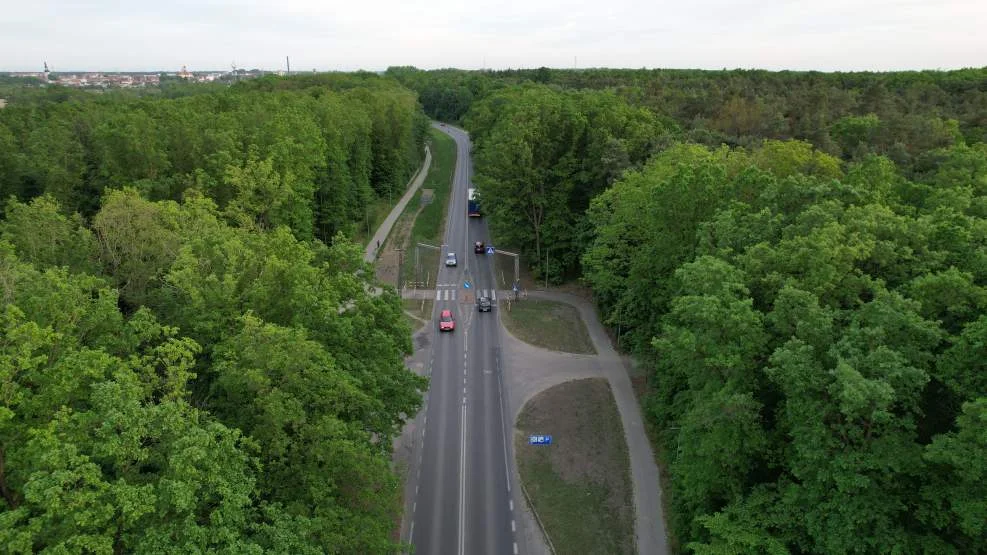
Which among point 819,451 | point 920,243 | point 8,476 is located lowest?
point 819,451

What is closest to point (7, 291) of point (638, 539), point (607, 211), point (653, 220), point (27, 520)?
point (27, 520)

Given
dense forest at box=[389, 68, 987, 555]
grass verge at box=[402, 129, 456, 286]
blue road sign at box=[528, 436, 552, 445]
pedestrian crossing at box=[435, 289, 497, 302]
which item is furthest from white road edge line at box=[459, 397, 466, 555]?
grass verge at box=[402, 129, 456, 286]

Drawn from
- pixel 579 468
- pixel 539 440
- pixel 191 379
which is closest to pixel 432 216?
pixel 539 440

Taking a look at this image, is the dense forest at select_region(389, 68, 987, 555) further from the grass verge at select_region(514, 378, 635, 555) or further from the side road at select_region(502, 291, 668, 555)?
the grass verge at select_region(514, 378, 635, 555)

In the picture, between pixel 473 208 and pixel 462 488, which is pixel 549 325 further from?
pixel 473 208

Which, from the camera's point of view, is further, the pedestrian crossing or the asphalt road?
the pedestrian crossing

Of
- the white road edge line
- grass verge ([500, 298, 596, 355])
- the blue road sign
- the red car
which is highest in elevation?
the red car

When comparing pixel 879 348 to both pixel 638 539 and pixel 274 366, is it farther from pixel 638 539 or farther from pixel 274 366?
pixel 274 366
